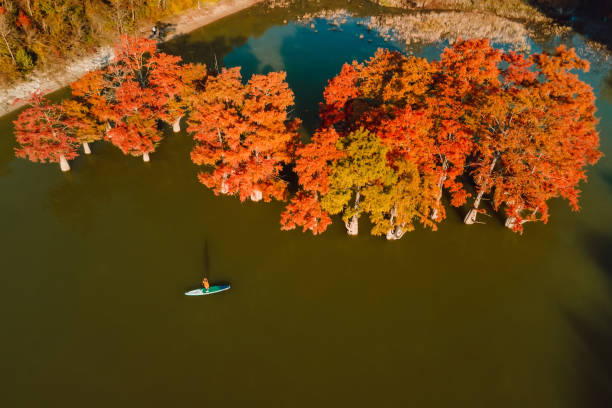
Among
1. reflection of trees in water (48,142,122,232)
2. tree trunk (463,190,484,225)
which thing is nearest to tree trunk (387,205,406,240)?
tree trunk (463,190,484,225)

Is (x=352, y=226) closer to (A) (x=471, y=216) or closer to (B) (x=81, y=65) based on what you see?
(A) (x=471, y=216)

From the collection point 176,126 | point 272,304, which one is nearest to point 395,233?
point 272,304

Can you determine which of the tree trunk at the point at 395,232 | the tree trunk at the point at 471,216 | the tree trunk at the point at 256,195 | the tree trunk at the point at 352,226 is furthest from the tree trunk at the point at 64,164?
the tree trunk at the point at 471,216

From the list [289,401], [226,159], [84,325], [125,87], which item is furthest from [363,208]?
[125,87]

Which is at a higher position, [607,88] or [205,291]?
[607,88]

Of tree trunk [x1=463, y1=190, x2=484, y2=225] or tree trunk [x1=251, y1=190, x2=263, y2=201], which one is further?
tree trunk [x1=251, y1=190, x2=263, y2=201]

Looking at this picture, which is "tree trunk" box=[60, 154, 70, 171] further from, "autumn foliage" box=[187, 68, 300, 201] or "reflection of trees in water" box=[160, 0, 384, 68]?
"reflection of trees in water" box=[160, 0, 384, 68]

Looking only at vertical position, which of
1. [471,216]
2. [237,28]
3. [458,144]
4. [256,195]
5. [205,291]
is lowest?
[205,291]
